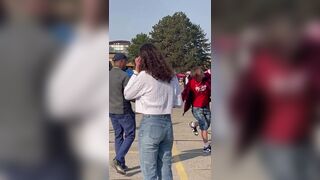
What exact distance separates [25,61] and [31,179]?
13.4 inches

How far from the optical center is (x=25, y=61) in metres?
1.36

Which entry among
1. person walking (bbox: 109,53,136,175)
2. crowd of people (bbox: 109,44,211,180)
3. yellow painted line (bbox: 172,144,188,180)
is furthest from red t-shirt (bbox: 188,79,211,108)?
crowd of people (bbox: 109,44,211,180)

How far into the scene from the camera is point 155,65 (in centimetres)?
324

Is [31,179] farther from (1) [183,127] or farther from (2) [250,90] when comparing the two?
(1) [183,127]

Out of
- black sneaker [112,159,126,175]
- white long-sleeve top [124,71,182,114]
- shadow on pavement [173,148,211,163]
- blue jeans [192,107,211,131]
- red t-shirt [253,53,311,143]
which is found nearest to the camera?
red t-shirt [253,53,311,143]

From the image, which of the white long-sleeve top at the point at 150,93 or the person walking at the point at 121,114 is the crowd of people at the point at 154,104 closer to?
the white long-sleeve top at the point at 150,93

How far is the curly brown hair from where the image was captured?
3197 mm

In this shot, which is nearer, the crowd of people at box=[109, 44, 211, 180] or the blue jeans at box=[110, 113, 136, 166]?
the crowd of people at box=[109, 44, 211, 180]

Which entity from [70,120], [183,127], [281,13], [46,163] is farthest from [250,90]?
[183,127]

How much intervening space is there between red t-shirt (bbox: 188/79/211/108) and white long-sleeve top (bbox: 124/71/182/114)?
3.00 m

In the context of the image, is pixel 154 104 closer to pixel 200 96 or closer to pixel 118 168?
pixel 118 168

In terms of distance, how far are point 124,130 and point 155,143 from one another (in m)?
1.95

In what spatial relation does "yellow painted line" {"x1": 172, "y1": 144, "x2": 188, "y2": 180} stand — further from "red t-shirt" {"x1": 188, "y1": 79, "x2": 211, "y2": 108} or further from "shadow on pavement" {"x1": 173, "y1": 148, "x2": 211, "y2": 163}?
"red t-shirt" {"x1": 188, "y1": 79, "x2": 211, "y2": 108}

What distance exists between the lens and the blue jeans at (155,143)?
10.5ft
